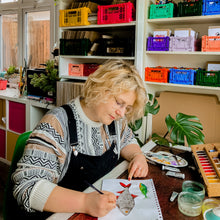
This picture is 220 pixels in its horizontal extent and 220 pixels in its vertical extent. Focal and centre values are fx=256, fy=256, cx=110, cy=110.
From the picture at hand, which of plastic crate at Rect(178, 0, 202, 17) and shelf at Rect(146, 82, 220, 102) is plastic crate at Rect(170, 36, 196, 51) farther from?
shelf at Rect(146, 82, 220, 102)

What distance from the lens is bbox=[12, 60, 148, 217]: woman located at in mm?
944

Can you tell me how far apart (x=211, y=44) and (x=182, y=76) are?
327 mm

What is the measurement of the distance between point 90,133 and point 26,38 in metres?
3.27

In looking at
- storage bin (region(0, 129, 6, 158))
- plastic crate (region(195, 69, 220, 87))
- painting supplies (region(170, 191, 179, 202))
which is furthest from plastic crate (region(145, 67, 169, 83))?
storage bin (region(0, 129, 6, 158))

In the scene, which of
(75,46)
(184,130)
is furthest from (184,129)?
(75,46)

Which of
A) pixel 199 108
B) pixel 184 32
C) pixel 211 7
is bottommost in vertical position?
pixel 199 108

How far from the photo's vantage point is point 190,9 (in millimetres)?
2031

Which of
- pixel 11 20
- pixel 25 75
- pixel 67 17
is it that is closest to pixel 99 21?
pixel 67 17

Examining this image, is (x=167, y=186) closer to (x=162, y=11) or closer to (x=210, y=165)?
(x=210, y=165)

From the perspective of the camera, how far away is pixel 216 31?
1.97 metres

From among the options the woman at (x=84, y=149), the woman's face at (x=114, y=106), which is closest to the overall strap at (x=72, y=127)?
the woman at (x=84, y=149)

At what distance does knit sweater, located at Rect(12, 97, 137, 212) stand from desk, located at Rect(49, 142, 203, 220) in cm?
17

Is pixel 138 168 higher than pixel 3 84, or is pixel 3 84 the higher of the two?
pixel 3 84

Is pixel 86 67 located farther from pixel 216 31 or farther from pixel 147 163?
pixel 147 163
